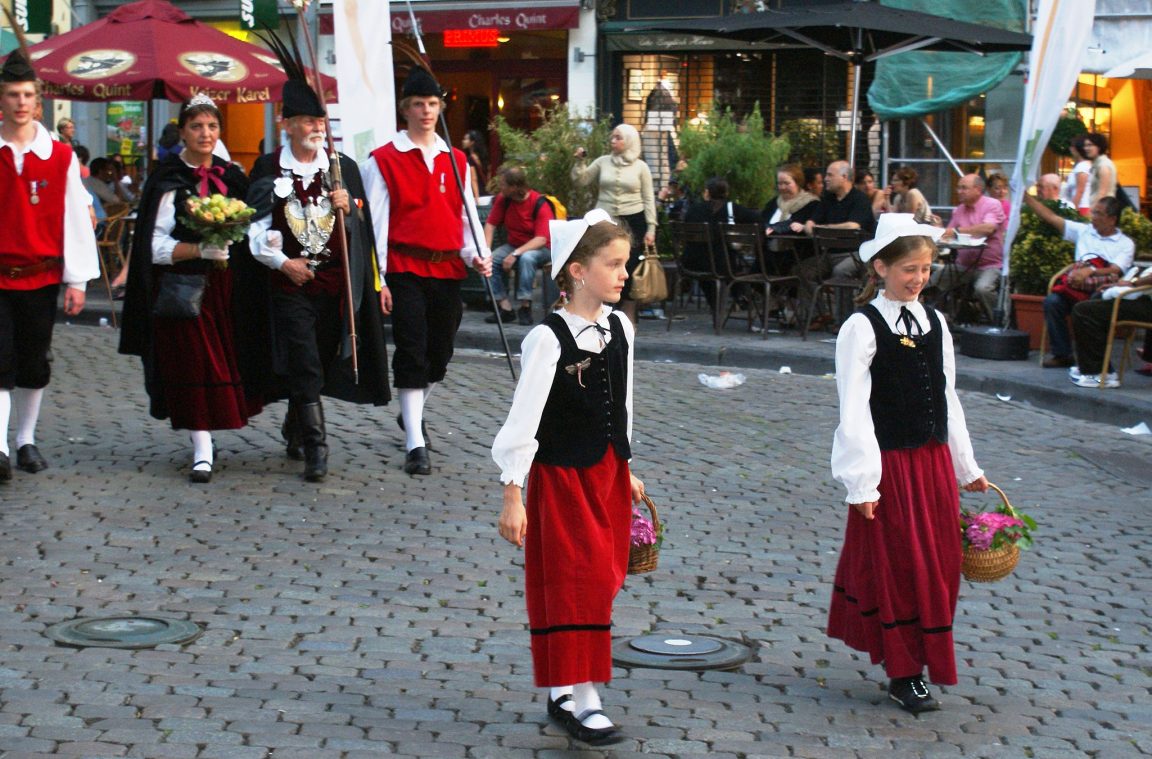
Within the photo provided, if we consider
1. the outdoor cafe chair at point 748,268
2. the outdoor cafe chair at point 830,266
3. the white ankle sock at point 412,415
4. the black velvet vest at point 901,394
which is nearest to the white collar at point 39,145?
the white ankle sock at point 412,415

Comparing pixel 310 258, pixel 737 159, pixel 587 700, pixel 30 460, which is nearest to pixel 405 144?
pixel 310 258

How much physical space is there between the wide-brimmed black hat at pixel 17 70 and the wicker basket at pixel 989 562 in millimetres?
5360

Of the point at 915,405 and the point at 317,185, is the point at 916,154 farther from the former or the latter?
the point at 915,405

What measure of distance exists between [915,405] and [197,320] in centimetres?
444

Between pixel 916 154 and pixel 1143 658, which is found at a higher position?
pixel 916 154

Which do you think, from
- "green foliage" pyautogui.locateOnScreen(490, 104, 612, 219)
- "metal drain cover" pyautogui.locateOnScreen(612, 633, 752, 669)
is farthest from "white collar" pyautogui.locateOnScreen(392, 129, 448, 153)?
"green foliage" pyautogui.locateOnScreen(490, 104, 612, 219)

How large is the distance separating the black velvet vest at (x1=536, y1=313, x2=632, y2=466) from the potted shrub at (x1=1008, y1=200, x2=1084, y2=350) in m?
9.86

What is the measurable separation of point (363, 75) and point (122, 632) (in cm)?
524

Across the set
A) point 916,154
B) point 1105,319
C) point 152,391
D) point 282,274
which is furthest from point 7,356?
point 916,154

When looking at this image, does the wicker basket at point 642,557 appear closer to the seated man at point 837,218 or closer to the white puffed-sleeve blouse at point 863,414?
the white puffed-sleeve blouse at point 863,414

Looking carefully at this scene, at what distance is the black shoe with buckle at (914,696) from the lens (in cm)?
506

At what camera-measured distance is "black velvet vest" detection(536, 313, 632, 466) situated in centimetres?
475

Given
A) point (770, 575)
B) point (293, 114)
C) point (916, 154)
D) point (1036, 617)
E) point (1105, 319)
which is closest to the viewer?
point (1036, 617)

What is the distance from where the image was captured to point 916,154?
890 inches
